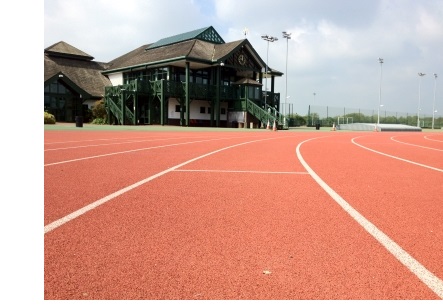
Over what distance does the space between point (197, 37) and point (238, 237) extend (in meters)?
40.5

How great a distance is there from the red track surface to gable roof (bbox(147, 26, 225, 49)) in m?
37.6

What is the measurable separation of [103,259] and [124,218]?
1214 millimetres

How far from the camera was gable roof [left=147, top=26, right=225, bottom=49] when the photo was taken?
42.5 meters

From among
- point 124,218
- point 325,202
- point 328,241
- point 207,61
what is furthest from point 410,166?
point 207,61

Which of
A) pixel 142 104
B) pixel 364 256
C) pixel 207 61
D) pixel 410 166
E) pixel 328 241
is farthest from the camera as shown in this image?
pixel 142 104

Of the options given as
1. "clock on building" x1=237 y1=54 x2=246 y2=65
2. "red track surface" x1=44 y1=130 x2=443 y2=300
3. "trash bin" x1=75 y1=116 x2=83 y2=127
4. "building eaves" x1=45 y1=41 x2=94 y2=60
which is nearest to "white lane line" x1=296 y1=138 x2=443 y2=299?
"red track surface" x1=44 y1=130 x2=443 y2=300

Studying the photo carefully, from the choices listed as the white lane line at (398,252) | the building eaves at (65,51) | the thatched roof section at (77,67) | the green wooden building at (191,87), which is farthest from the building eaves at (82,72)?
the white lane line at (398,252)

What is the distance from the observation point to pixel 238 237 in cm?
376

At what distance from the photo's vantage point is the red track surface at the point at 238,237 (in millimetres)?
2713

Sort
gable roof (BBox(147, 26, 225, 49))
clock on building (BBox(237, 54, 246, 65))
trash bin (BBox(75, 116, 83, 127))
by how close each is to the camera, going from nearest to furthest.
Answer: trash bin (BBox(75, 116, 83, 127))
clock on building (BBox(237, 54, 246, 65))
gable roof (BBox(147, 26, 225, 49))

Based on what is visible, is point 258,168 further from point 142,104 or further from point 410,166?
point 142,104

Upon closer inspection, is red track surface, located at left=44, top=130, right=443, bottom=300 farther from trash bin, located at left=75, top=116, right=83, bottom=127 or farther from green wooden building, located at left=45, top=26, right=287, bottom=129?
green wooden building, located at left=45, top=26, right=287, bottom=129

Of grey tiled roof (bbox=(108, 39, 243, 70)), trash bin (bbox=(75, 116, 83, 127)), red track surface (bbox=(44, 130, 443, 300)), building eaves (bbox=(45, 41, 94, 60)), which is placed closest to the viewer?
red track surface (bbox=(44, 130, 443, 300))
